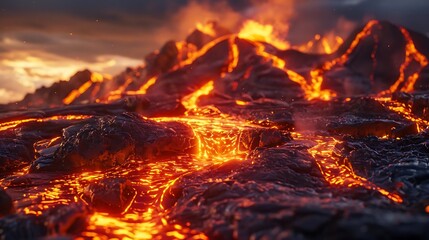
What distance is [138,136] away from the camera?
8320 mm

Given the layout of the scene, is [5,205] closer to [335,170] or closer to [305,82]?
[335,170]

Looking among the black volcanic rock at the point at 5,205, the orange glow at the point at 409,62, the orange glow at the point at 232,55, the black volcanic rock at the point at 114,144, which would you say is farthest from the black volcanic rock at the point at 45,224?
the orange glow at the point at 409,62

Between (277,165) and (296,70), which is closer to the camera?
(277,165)

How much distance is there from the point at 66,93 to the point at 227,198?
196 feet

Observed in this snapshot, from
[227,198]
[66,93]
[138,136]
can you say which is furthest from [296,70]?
[66,93]

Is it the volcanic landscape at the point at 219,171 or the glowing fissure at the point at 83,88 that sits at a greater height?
the glowing fissure at the point at 83,88

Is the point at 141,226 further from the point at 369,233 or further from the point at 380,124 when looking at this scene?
the point at 380,124

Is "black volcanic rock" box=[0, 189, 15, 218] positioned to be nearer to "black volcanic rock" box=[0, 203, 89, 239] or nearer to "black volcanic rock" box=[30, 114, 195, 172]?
"black volcanic rock" box=[0, 203, 89, 239]

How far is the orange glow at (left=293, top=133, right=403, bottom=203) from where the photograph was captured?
17.9 feet

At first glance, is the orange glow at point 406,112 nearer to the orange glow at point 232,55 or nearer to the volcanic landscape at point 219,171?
the volcanic landscape at point 219,171

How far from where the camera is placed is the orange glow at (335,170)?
5.45 meters

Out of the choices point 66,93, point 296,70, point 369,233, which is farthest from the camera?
point 66,93

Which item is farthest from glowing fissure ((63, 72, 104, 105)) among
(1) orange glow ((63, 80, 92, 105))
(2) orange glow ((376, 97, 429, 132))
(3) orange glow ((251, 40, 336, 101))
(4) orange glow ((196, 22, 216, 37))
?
(2) orange glow ((376, 97, 429, 132))

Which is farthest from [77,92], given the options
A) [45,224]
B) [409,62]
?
[45,224]
